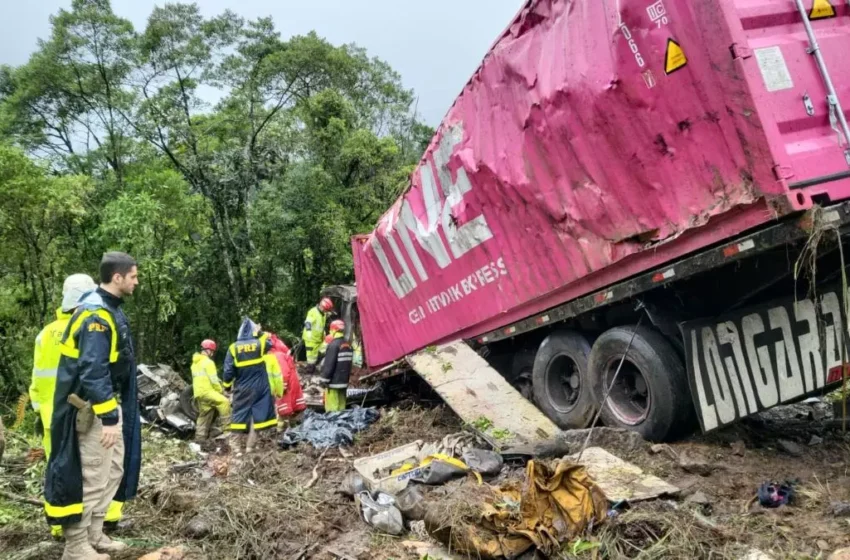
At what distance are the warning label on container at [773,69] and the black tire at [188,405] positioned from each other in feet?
24.1

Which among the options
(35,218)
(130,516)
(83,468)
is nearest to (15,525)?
(130,516)

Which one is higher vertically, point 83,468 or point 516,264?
point 516,264

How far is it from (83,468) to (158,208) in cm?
1166

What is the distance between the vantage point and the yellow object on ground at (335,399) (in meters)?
7.63

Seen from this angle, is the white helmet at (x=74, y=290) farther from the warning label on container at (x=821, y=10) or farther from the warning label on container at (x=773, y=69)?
the warning label on container at (x=821, y=10)

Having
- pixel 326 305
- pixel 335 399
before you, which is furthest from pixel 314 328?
pixel 335 399

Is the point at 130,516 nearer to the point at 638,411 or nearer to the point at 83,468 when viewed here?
the point at 83,468

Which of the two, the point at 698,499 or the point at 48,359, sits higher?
the point at 48,359

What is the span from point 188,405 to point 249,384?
8.11 ft

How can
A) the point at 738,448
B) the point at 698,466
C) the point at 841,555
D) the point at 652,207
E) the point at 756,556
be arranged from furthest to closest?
the point at 738,448 < the point at 698,466 < the point at 652,207 < the point at 756,556 < the point at 841,555

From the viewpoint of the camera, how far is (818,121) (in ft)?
10.9

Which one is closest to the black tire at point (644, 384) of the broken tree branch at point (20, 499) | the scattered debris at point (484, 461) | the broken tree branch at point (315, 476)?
the scattered debris at point (484, 461)

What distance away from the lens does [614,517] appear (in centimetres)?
314

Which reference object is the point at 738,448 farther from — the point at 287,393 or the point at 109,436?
the point at 287,393
